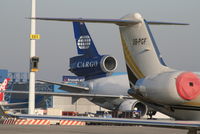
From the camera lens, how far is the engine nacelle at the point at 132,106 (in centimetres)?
3138

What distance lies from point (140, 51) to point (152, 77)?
124 cm

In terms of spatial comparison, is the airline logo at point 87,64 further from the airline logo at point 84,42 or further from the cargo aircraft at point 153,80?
the cargo aircraft at point 153,80

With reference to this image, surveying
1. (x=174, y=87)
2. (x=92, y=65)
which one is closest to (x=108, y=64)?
(x=92, y=65)

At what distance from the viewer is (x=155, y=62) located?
617 inches

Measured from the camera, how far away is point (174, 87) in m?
14.1

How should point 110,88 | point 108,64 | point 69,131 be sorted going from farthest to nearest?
point 108,64 < point 110,88 < point 69,131

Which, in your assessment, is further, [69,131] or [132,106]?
[132,106]

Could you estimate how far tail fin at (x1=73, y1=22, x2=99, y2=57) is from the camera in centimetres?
3738

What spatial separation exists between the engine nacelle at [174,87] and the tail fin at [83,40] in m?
22.6

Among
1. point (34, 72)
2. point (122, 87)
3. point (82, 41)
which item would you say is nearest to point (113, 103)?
point (122, 87)

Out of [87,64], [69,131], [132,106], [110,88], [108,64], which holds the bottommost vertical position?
[69,131]

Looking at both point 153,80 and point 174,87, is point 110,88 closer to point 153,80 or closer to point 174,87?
point 153,80

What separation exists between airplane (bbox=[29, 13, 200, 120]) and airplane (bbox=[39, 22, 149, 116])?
53.6ft

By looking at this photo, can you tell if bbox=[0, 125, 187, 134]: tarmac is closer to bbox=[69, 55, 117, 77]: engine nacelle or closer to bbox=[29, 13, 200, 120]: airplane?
bbox=[29, 13, 200, 120]: airplane
